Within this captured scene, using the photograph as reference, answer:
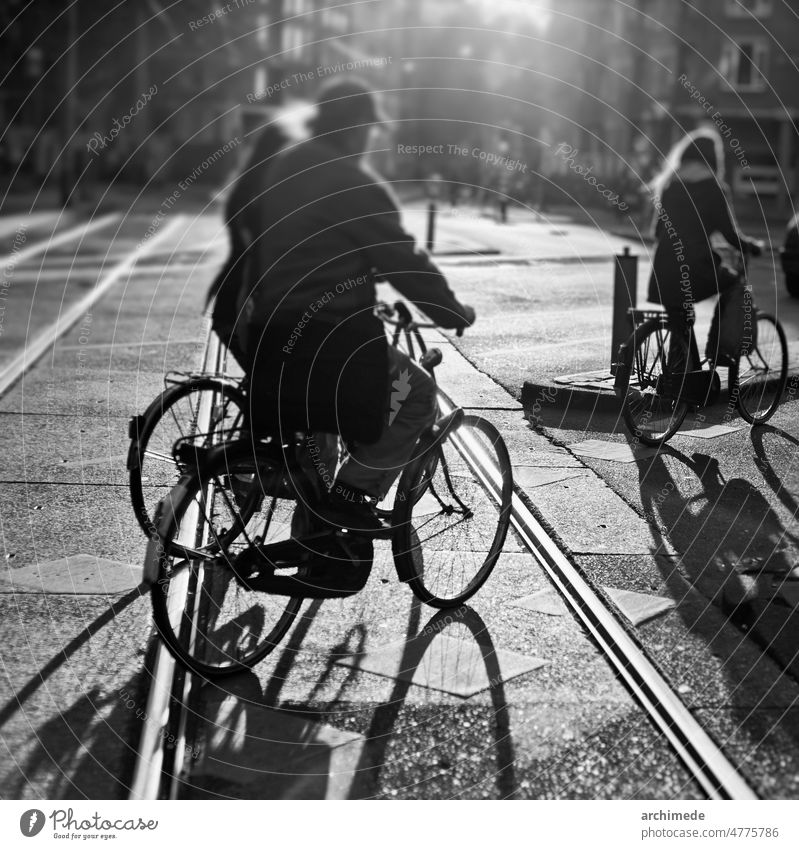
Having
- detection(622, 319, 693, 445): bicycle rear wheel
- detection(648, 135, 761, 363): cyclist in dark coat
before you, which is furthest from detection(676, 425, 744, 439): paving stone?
detection(648, 135, 761, 363): cyclist in dark coat

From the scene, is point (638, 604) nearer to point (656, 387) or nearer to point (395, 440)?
point (395, 440)

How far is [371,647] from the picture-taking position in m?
4.34

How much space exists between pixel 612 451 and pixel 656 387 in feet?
1.52

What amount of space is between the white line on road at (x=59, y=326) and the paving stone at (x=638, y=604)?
542cm

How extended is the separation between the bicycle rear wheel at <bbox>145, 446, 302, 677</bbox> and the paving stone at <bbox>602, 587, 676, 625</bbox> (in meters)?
1.22

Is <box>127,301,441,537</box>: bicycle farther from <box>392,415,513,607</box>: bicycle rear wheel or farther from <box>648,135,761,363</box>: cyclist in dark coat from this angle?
<box>648,135,761,363</box>: cyclist in dark coat

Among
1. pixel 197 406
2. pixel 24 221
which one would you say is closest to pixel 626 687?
pixel 197 406

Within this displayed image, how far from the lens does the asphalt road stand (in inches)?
136

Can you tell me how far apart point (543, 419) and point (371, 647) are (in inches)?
152

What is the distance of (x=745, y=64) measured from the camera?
47688mm

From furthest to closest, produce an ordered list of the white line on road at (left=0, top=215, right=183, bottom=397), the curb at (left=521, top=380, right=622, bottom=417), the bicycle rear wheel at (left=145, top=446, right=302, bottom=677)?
the white line on road at (left=0, top=215, right=183, bottom=397) < the curb at (left=521, top=380, right=622, bottom=417) < the bicycle rear wheel at (left=145, top=446, right=302, bottom=677)

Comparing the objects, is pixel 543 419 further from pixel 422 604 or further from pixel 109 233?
pixel 109 233
